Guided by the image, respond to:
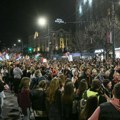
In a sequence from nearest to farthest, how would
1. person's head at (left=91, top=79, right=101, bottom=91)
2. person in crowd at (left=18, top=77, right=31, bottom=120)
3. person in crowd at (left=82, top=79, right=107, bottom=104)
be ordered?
person in crowd at (left=82, top=79, right=107, bottom=104) < person's head at (left=91, top=79, right=101, bottom=91) < person in crowd at (left=18, top=77, right=31, bottom=120)

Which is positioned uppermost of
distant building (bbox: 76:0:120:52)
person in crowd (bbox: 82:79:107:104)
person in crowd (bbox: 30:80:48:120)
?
distant building (bbox: 76:0:120:52)

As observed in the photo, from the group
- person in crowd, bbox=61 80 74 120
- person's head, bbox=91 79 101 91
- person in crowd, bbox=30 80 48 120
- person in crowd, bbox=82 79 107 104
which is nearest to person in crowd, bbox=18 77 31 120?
person in crowd, bbox=30 80 48 120

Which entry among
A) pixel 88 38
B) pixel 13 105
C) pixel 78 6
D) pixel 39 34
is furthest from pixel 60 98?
pixel 39 34

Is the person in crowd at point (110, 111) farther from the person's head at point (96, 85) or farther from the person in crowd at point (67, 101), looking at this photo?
the person in crowd at point (67, 101)

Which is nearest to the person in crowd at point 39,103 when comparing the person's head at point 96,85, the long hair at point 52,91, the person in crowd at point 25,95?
the long hair at point 52,91

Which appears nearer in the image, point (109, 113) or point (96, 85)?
point (109, 113)

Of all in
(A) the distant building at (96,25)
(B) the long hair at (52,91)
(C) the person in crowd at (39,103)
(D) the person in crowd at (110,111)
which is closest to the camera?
(D) the person in crowd at (110,111)

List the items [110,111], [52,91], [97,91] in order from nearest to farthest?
[110,111], [97,91], [52,91]

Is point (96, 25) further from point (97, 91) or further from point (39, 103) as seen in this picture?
point (97, 91)

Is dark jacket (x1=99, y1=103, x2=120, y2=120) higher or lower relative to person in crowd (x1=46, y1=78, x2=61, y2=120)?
higher

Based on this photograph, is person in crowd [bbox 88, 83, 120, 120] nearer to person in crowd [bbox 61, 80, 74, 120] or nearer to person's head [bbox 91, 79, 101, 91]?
person's head [bbox 91, 79, 101, 91]

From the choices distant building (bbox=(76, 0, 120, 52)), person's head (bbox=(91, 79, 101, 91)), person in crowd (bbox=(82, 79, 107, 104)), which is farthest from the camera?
distant building (bbox=(76, 0, 120, 52))

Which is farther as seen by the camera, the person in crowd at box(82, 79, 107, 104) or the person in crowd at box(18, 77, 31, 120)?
the person in crowd at box(18, 77, 31, 120)

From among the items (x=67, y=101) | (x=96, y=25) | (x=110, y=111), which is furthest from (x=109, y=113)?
(x=96, y=25)
